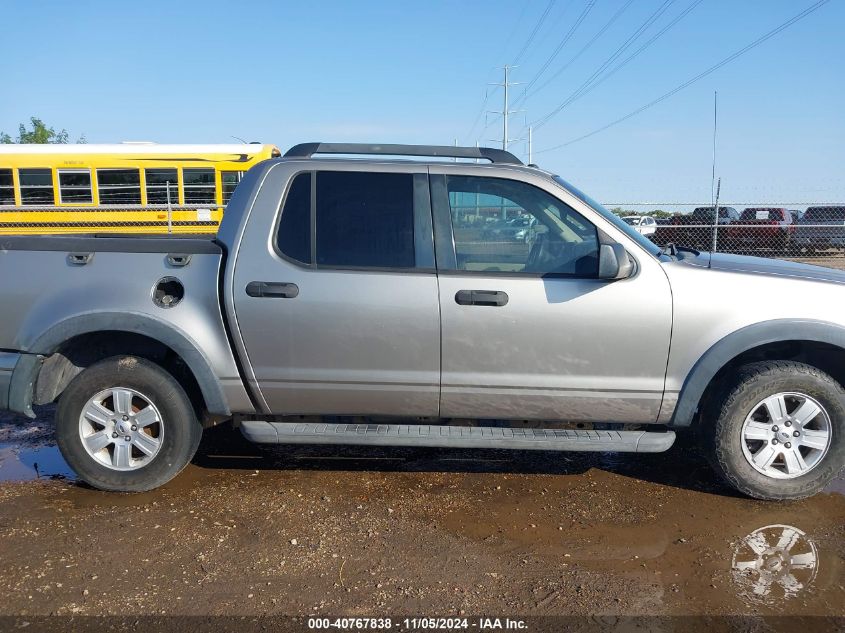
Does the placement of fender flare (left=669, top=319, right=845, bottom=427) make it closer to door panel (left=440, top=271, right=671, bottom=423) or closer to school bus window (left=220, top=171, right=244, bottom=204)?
door panel (left=440, top=271, right=671, bottom=423)

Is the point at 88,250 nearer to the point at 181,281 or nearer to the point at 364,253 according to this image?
the point at 181,281

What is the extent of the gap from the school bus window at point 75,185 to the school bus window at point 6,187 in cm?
118

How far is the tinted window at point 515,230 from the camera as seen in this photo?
3744 mm

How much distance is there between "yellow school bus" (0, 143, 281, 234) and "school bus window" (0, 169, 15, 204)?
2 cm

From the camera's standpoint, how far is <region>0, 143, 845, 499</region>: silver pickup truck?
3.63m

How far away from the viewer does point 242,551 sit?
3.32 meters

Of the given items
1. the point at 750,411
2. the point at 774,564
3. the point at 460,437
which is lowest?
the point at 774,564

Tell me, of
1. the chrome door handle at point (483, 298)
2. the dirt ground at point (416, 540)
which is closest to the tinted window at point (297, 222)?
the chrome door handle at point (483, 298)

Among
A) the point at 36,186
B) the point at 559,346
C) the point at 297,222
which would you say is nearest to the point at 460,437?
the point at 559,346

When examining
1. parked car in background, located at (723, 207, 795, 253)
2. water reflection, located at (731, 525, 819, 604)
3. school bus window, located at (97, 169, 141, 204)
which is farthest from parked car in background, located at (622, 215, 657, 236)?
water reflection, located at (731, 525, 819, 604)

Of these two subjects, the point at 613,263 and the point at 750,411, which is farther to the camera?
the point at 750,411

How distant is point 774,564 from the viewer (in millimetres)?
3182

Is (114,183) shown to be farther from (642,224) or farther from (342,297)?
(642,224)

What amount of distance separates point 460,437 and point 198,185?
14458 millimetres
